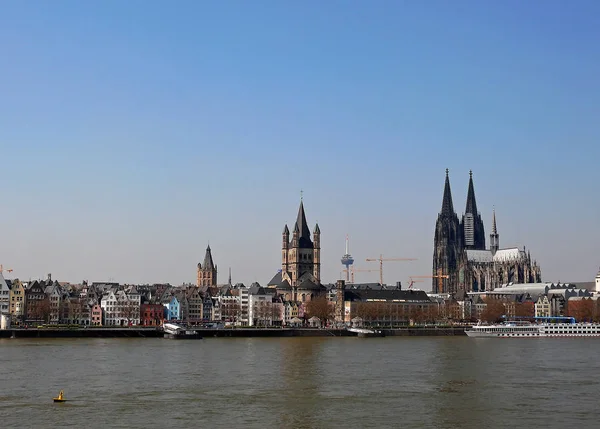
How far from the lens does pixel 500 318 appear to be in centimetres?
18275

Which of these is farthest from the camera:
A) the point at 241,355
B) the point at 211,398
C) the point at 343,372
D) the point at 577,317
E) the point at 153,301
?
the point at 577,317

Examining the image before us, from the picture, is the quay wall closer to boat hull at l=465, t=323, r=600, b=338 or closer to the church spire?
boat hull at l=465, t=323, r=600, b=338

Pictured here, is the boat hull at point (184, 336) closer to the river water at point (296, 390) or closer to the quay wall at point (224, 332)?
the quay wall at point (224, 332)

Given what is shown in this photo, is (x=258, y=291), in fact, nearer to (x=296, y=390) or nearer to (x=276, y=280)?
(x=276, y=280)

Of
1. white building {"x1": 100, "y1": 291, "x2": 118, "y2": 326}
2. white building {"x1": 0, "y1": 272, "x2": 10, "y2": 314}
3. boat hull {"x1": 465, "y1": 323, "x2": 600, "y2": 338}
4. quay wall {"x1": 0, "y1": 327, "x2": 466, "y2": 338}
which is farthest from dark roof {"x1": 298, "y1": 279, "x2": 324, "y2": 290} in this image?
white building {"x1": 0, "y1": 272, "x2": 10, "y2": 314}

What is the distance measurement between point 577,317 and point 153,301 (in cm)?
8343

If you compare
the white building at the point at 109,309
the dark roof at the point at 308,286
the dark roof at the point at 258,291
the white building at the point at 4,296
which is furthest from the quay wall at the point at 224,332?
the dark roof at the point at 258,291

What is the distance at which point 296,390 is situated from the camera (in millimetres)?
50656

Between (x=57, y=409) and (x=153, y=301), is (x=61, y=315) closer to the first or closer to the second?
(x=153, y=301)

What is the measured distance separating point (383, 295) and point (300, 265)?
666 inches

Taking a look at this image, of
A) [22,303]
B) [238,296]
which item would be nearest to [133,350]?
[22,303]

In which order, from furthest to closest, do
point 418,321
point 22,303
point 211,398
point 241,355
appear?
1. point 418,321
2. point 22,303
3. point 241,355
4. point 211,398

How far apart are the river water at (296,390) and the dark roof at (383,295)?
101403mm

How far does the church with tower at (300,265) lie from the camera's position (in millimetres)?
183250
